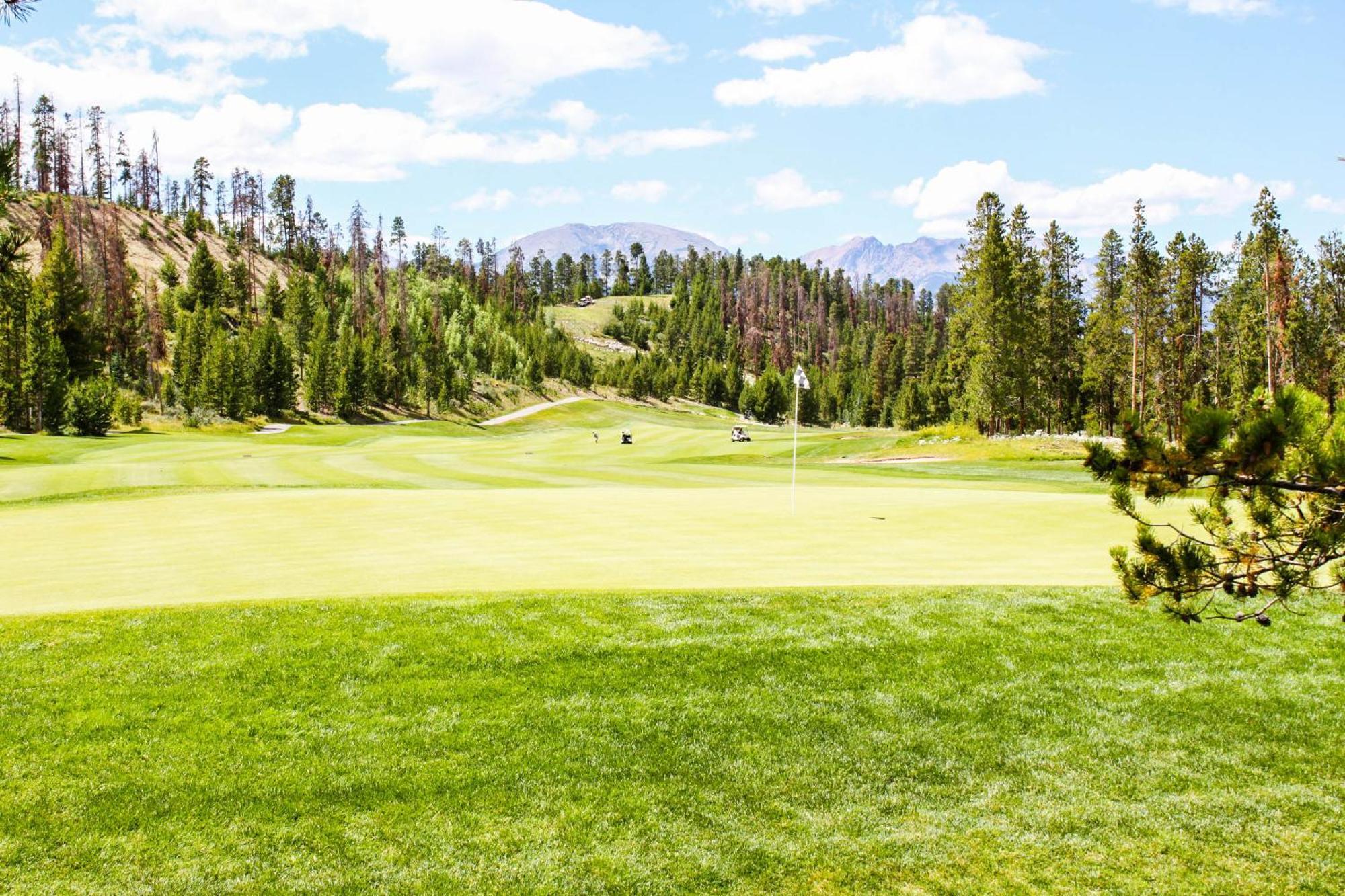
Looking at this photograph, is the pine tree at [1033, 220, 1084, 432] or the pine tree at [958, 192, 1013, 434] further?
the pine tree at [1033, 220, 1084, 432]

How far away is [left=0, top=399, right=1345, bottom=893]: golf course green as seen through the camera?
21.2ft

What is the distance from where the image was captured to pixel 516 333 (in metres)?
134

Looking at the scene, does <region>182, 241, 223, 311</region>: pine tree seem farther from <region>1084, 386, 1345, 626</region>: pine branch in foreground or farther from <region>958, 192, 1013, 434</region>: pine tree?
<region>1084, 386, 1345, 626</region>: pine branch in foreground

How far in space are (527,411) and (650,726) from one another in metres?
105

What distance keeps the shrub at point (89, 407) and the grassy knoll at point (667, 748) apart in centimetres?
5862

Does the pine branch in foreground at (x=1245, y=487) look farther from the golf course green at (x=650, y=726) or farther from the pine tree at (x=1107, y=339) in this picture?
the pine tree at (x=1107, y=339)

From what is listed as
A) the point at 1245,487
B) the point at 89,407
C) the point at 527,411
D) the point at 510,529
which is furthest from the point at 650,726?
the point at 527,411

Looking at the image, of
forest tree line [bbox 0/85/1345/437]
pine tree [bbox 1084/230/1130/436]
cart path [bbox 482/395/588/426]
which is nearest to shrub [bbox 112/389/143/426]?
forest tree line [bbox 0/85/1345/437]

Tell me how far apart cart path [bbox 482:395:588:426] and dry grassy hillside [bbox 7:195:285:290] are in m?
41.0

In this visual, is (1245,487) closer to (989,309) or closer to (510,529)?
(510,529)

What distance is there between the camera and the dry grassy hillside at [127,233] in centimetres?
10781

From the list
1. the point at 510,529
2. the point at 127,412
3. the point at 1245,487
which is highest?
the point at 127,412

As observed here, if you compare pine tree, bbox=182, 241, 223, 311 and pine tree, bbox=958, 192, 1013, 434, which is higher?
pine tree, bbox=182, 241, 223, 311

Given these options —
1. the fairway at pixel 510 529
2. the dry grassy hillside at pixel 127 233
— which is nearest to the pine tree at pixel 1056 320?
the fairway at pixel 510 529
